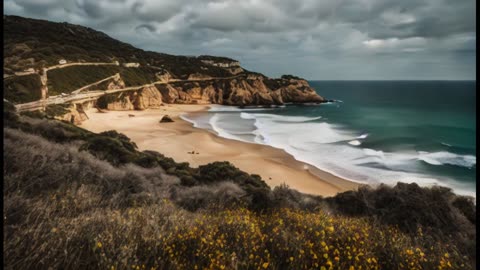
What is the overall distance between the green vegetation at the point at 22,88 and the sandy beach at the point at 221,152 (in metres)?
6.80

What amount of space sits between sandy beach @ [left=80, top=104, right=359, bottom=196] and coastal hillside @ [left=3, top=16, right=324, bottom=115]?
770 cm

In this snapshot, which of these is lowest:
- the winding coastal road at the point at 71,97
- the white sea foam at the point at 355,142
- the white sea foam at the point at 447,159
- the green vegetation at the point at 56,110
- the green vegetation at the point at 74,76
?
the white sea foam at the point at 447,159

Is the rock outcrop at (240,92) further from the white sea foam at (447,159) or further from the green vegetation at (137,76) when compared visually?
the white sea foam at (447,159)

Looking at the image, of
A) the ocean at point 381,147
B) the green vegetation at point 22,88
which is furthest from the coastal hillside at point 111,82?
the ocean at point 381,147

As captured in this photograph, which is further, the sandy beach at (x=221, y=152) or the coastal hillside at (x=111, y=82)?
the coastal hillside at (x=111, y=82)

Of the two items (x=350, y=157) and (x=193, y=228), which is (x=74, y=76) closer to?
(x=350, y=157)

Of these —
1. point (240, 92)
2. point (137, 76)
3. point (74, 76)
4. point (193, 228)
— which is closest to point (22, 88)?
point (74, 76)

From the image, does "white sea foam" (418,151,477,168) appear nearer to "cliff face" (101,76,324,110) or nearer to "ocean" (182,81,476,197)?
"ocean" (182,81,476,197)

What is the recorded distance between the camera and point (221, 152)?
2764 cm

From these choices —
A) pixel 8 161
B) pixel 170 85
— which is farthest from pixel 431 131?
pixel 170 85

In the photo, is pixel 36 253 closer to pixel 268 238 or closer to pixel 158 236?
pixel 158 236

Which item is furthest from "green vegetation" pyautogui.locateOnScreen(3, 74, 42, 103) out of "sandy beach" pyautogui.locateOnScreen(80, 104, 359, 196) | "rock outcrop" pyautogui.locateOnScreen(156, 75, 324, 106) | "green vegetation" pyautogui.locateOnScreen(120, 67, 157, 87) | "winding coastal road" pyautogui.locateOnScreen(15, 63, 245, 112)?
"rock outcrop" pyautogui.locateOnScreen(156, 75, 324, 106)

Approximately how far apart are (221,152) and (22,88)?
1096 inches

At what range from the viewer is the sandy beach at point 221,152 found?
2028cm
